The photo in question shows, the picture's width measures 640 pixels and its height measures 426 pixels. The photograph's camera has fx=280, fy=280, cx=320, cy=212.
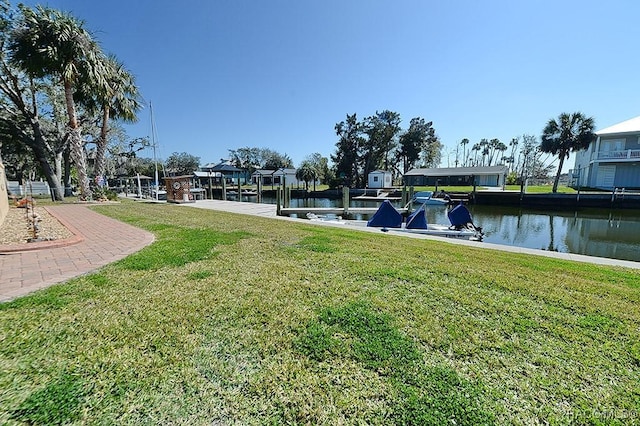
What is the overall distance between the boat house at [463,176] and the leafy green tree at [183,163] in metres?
59.1

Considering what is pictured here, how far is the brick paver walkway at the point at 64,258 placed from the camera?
382 cm

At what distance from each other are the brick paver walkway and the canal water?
14894 mm

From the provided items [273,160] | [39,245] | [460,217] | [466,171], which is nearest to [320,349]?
[39,245]

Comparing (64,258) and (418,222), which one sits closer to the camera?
(64,258)

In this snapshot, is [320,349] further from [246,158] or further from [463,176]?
[246,158]

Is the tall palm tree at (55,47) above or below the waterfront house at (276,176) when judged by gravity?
above

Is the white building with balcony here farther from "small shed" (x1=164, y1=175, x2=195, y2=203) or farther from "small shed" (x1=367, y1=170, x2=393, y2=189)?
"small shed" (x1=164, y1=175, x2=195, y2=203)

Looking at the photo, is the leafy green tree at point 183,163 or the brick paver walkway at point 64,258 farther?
the leafy green tree at point 183,163

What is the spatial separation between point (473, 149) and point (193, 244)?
95107 mm

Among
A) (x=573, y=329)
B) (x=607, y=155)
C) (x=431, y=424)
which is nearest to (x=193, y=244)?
(x=431, y=424)

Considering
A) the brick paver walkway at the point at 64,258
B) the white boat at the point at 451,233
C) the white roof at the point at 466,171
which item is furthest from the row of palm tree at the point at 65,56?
the white roof at the point at 466,171

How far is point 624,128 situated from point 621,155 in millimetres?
3658

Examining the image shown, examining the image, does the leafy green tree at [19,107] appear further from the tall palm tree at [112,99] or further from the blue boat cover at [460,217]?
the blue boat cover at [460,217]

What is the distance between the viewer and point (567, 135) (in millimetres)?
30062
